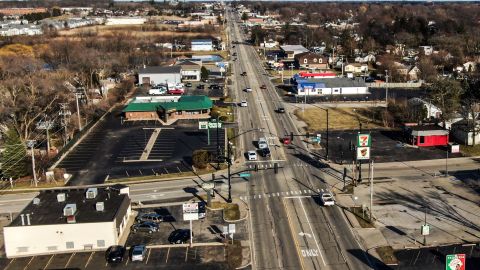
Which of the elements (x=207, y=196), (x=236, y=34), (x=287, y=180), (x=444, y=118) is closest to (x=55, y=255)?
(x=207, y=196)

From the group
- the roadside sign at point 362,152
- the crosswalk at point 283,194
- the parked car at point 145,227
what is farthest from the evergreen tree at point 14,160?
the roadside sign at point 362,152

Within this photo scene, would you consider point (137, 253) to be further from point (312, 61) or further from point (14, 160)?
point (312, 61)

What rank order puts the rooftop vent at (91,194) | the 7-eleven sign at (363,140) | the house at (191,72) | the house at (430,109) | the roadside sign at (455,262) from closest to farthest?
the roadside sign at (455,262), the rooftop vent at (91,194), the 7-eleven sign at (363,140), the house at (430,109), the house at (191,72)

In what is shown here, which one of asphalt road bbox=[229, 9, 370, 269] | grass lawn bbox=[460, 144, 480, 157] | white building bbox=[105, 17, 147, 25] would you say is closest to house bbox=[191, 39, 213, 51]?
white building bbox=[105, 17, 147, 25]

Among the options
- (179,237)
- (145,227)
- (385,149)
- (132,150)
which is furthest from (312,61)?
(179,237)

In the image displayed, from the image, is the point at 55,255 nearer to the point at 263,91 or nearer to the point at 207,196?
the point at 207,196

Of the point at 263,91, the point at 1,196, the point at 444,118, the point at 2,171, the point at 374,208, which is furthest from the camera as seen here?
the point at 263,91

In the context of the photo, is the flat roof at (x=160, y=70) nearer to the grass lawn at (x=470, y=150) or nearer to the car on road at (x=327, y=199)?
the grass lawn at (x=470, y=150)
